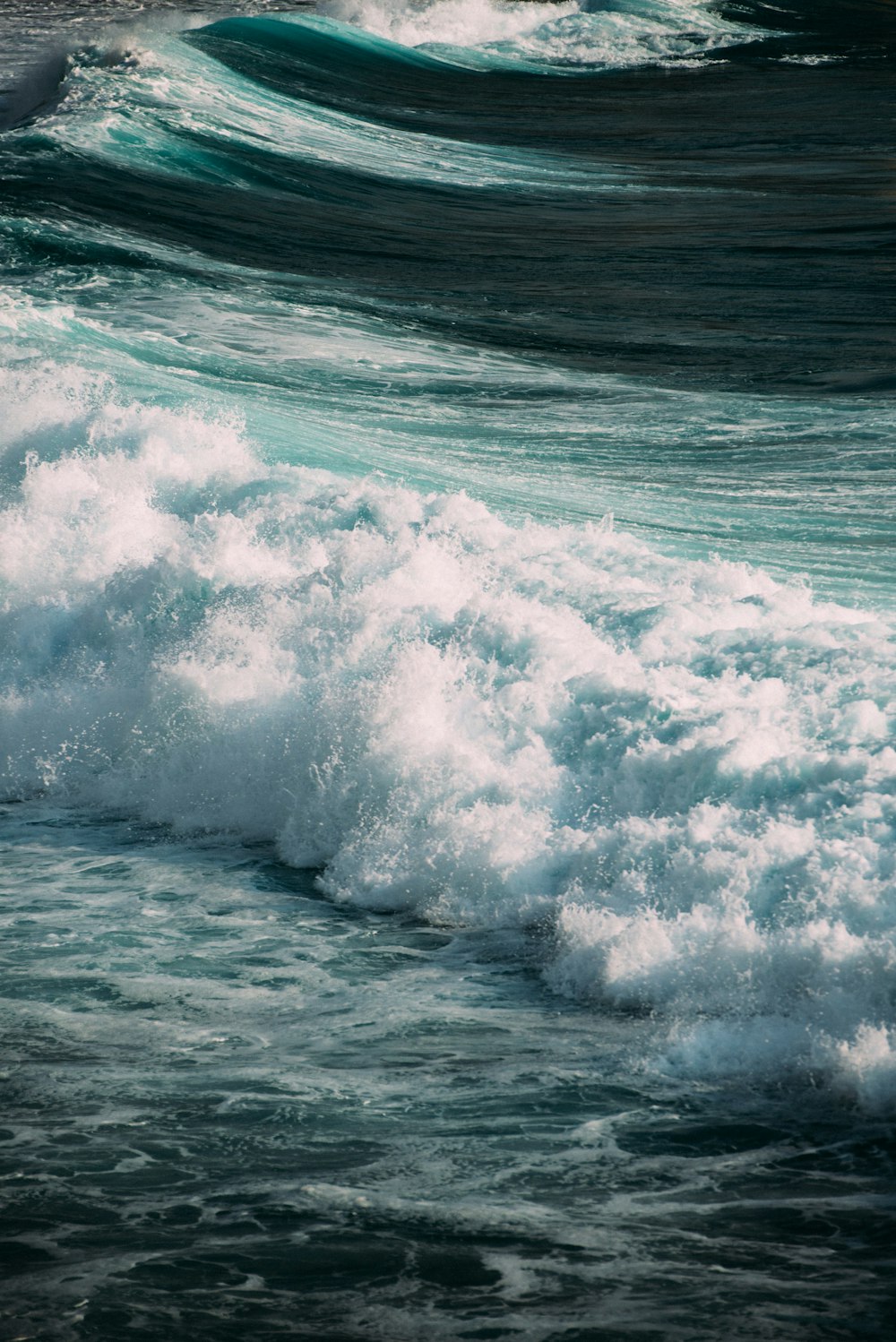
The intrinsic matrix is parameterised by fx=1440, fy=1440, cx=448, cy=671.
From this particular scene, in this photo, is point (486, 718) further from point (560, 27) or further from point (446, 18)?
point (446, 18)

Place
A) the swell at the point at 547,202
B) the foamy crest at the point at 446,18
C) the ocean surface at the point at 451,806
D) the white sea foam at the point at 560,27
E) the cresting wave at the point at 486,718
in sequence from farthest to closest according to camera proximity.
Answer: the foamy crest at the point at 446,18 < the white sea foam at the point at 560,27 < the swell at the point at 547,202 < the cresting wave at the point at 486,718 < the ocean surface at the point at 451,806

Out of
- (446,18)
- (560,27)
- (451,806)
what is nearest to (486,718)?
(451,806)

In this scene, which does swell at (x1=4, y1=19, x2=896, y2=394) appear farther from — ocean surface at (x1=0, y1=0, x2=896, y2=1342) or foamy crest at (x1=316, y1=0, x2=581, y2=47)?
foamy crest at (x1=316, y1=0, x2=581, y2=47)

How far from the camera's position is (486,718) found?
20.6 ft

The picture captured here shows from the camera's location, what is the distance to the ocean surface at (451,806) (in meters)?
3.69

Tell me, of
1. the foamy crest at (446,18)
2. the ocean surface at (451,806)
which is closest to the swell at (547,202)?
the ocean surface at (451,806)

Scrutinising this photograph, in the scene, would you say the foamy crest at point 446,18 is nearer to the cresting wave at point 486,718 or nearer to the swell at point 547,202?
the swell at point 547,202

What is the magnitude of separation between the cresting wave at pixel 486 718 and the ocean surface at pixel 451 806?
2 cm

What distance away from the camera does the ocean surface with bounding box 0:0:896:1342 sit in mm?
3688

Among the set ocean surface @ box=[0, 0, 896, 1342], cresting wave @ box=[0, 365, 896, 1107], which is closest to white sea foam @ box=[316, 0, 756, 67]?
ocean surface @ box=[0, 0, 896, 1342]

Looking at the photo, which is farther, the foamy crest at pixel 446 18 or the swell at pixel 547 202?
the foamy crest at pixel 446 18

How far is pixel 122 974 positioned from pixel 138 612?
2.96 meters

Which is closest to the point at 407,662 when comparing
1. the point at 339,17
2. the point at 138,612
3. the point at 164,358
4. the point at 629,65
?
the point at 138,612

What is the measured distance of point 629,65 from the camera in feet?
97.1
